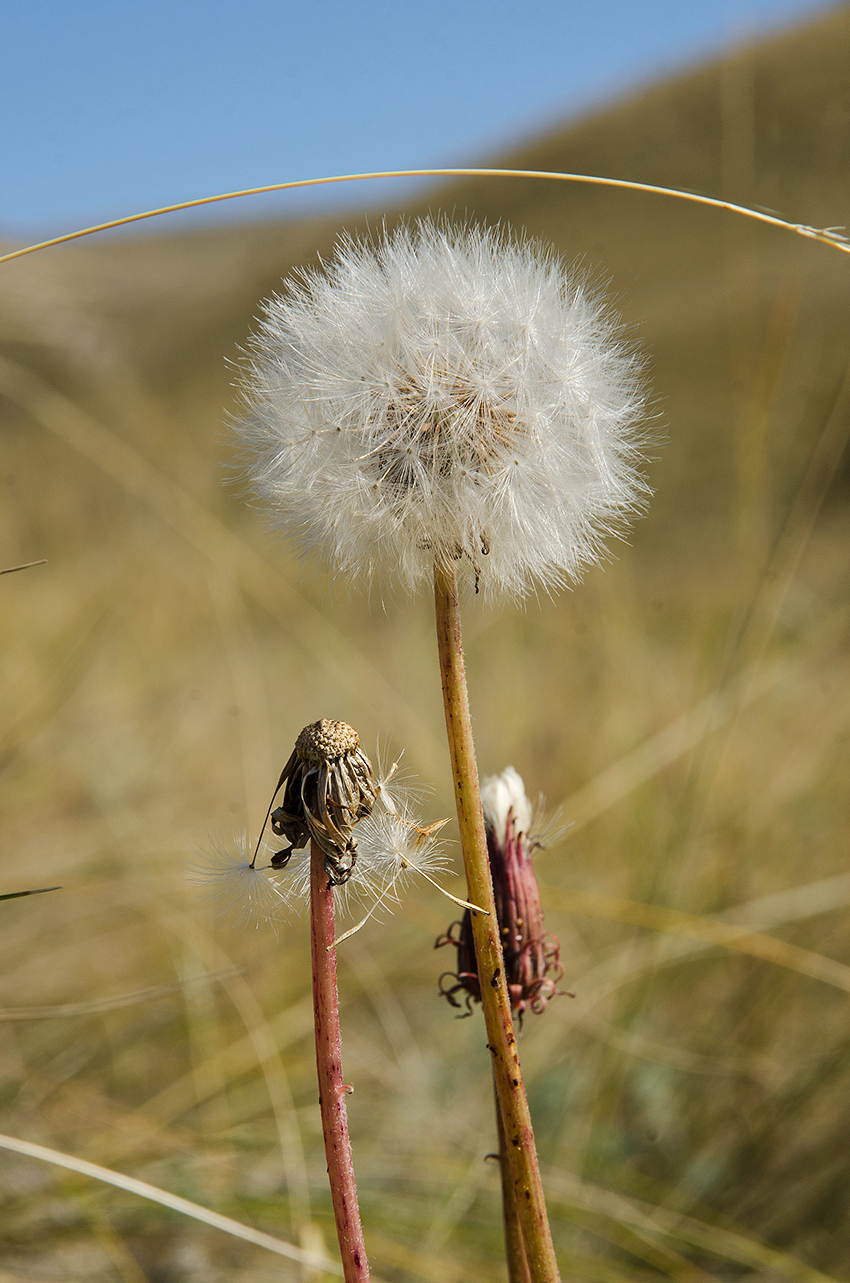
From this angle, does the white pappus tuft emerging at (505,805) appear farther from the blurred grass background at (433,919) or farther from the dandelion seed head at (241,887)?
the dandelion seed head at (241,887)

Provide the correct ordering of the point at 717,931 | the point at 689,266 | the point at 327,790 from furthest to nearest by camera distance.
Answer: the point at 689,266 → the point at 717,931 → the point at 327,790

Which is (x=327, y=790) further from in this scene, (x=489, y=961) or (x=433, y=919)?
(x=433, y=919)

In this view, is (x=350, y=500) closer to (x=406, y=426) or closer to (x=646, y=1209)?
(x=406, y=426)

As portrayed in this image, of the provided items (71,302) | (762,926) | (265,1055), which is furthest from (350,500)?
(71,302)

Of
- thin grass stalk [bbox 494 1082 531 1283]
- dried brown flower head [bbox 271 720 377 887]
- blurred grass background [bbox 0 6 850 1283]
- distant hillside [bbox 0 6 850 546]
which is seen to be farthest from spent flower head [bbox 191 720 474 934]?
distant hillside [bbox 0 6 850 546]

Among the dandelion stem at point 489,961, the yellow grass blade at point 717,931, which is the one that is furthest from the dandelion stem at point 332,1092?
the yellow grass blade at point 717,931

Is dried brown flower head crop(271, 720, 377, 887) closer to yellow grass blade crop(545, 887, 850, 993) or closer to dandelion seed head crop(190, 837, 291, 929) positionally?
dandelion seed head crop(190, 837, 291, 929)

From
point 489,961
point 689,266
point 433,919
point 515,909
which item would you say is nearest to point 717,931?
point 433,919
